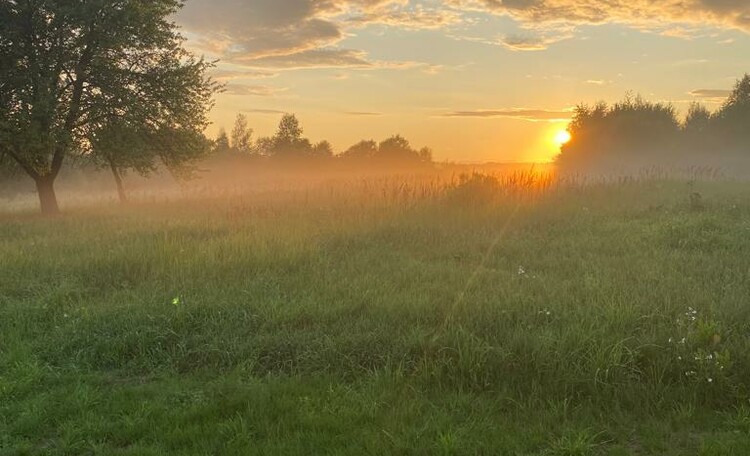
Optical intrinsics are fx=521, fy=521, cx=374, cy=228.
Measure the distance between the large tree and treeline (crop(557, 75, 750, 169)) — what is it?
39.4 m

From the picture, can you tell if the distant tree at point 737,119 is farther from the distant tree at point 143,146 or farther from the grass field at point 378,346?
the distant tree at point 143,146

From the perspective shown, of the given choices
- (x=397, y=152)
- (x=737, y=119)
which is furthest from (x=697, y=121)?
(x=397, y=152)

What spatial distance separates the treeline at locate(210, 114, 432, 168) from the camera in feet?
222

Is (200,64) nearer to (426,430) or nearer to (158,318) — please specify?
(158,318)

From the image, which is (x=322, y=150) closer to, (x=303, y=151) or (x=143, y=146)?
(x=303, y=151)

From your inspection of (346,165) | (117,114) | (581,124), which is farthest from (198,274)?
(346,165)

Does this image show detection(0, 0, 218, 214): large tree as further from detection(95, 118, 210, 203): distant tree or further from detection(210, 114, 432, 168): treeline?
detection(210, 114, 432, 168): treeline

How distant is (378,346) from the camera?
18.5ft

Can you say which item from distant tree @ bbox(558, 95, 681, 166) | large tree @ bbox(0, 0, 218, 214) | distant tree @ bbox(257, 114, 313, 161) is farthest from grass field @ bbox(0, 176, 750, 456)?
distant tree @ bbox(257, 114, 313, 161)

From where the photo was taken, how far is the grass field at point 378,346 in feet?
13.9

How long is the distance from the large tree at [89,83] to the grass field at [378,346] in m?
8.91

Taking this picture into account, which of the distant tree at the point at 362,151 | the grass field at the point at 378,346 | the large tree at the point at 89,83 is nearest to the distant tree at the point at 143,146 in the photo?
the large tree at the point at 89,83

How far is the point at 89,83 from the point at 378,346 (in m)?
18.3

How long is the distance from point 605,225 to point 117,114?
17.1 meters
